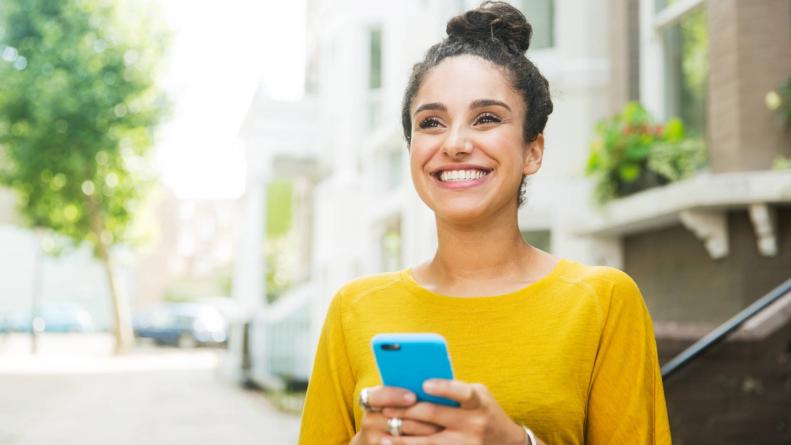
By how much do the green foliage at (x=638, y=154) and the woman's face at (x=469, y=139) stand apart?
17.7 ft

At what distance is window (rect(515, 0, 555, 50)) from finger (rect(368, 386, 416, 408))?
7942 mm

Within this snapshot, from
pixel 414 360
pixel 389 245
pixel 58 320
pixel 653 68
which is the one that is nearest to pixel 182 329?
pixel 58 320

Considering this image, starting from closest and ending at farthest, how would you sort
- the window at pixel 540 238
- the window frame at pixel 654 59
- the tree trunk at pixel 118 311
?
the window frame at pixel 654 59 → the window at pixel 540 238 → the tree trunk at pixel 118 311

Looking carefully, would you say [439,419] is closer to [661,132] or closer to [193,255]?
[661,132]

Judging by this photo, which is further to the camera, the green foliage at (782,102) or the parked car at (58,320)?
the parked car at (58,320)

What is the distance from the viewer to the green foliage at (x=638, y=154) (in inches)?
273

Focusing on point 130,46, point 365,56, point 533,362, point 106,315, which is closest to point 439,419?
point 533,362

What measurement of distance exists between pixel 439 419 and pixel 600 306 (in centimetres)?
47

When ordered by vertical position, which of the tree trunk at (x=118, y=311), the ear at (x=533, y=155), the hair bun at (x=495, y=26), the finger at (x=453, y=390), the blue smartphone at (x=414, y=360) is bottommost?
the tree trunk at (x=118, y=311)

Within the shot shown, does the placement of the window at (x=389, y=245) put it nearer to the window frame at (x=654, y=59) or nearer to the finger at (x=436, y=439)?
the window frame at (x=654, y=59)

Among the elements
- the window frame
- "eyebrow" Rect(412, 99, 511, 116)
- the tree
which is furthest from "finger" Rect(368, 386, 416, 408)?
the tree

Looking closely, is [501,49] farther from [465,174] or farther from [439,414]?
[439,414]

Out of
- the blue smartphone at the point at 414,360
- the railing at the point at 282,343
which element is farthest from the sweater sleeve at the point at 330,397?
the railing at the point at 282,343

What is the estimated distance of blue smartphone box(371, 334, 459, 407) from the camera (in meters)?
1.39
